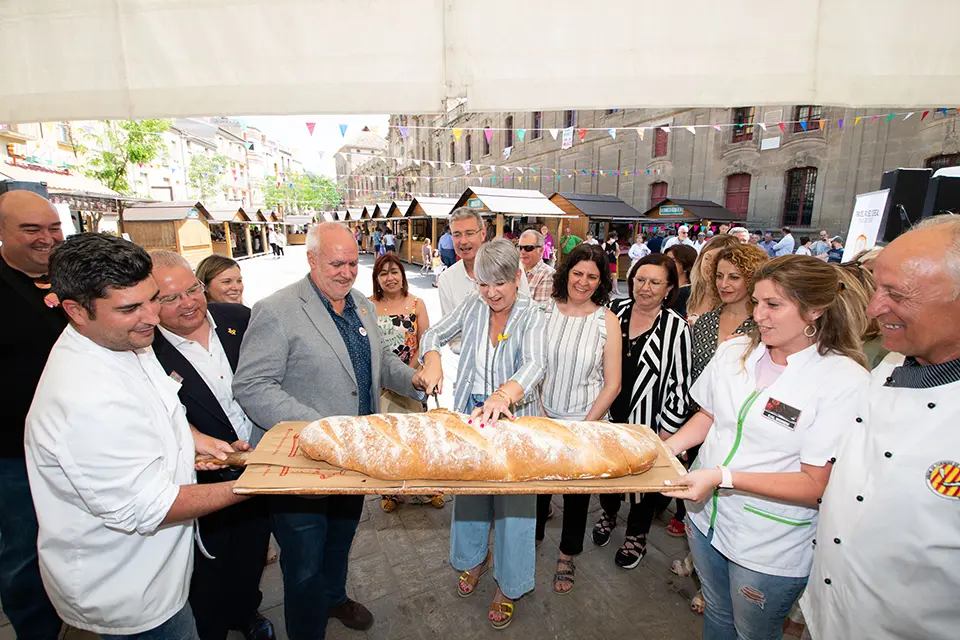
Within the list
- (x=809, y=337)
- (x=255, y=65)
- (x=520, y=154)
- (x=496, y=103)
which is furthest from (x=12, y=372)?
(x=520, y=154)

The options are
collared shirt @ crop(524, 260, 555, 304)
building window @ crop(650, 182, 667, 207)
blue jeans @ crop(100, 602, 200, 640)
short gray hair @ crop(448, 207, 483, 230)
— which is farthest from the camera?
building window @ crop(650, 182, 667, 207)

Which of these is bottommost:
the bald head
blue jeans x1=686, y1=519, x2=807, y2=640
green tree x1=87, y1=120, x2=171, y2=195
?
blue jeans x1=686, y1=519, x2=807, y2=640

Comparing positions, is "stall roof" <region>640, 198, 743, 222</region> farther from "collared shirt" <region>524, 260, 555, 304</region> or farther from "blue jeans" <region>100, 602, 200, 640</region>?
"blue jeans" <region>100, 602, 200, 640</region>

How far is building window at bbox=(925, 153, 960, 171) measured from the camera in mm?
13297

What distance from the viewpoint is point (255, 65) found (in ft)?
5.74

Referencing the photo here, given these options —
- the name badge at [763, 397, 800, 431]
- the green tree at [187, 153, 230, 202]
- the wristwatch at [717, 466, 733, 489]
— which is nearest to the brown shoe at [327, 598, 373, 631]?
the wristwatch at [717, 466, 733, 489]

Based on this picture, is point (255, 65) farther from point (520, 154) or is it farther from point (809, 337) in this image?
point (520, 154)

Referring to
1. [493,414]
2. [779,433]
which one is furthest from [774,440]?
[493,414]

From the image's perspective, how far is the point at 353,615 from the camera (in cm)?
269

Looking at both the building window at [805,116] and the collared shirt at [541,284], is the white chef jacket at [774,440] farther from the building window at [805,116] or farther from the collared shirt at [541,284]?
the building window at [805,116]

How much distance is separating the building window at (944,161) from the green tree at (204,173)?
5415 cm

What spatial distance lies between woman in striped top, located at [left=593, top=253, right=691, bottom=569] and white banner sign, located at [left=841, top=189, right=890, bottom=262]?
118 inches

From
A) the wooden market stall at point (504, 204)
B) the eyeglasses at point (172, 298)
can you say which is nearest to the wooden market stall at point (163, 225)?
the wooden market stall at point (504, 204)

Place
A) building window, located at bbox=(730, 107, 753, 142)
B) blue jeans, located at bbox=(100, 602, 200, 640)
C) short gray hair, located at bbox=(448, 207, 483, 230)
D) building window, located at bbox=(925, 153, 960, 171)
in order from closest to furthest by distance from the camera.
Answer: blue jeans, located at bbox=(100, 602, 200, 640) < short gray hair, located at bbox=(448, 207, 483, 230) < building window, located at bbox=(925, 153, 960, 171) < building window, located at bbox=(730, 107, 753, 142)
